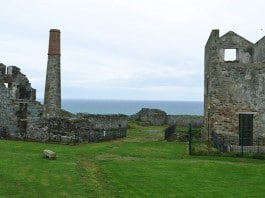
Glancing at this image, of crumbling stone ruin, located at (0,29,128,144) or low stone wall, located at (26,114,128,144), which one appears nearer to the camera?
low stone wall, located at (26,114,128,144)

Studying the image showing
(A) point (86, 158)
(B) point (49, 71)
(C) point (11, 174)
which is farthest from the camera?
(B) point (49, 71)

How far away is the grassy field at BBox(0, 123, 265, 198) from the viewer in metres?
14.7

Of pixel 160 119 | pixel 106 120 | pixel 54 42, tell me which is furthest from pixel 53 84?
pixel 160 119

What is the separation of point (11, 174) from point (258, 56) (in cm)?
2060

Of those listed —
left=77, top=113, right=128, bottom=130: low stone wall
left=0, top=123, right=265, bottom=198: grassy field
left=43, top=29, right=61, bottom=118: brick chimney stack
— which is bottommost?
left=0, top=123, right=265, bottom=198: grassy field

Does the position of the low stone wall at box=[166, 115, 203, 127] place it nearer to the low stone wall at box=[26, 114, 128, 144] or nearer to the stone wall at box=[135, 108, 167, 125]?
the stone wall at box=[135, 108, 167, 125]

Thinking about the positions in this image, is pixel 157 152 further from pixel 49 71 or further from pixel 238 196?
pixel 49 71

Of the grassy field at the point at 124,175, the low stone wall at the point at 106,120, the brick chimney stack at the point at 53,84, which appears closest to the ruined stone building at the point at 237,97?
the grassy field at the point at 124,175

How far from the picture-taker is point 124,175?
1747cm

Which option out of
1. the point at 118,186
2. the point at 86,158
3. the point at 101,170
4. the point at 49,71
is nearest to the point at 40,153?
the point at 86,158

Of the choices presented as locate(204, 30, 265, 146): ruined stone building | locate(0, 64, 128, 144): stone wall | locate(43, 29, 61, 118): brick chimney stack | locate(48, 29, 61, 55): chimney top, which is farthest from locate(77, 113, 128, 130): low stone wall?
locate(204, 30, 265, 146): ruined stone building

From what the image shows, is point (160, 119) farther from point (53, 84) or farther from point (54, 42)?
point (54, 42)

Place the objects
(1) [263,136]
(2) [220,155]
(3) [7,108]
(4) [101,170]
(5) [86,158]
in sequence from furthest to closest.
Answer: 1. (3) [7,108]
2. (1) [263,136]
3. (2) [220,155]
4. (5) [86,158]
5. (4) [101,170]

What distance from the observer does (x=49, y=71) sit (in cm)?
4175
